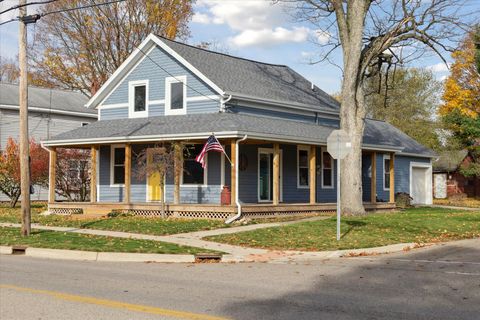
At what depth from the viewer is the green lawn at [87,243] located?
49.8 feet

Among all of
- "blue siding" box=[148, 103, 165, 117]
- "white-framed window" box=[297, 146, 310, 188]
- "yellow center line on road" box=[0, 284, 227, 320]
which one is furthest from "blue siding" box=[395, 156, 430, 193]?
"yellow center line on road" box=[0, 284, 227, 320]

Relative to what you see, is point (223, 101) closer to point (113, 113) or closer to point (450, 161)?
point (113, 113)

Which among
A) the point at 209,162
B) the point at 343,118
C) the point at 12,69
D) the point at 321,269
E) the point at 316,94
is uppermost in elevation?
the point at 12,69

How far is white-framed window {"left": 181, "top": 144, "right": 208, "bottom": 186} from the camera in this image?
25.5 metres

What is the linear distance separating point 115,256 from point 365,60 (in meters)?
13.8

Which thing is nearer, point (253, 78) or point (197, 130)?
point (197, 130)

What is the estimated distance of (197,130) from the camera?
2297cm

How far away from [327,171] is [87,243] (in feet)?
52.1

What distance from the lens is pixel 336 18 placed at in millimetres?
24719

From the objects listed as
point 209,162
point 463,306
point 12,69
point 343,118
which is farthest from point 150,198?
point 12,69

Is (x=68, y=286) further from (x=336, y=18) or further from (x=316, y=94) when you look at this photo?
(x=316, y=94)

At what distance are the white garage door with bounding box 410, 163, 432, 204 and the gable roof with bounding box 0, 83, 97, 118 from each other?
68.4 ft

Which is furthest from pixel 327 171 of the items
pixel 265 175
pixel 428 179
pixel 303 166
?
pixel 428 179

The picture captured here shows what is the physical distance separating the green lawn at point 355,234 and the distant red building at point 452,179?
29.3 meters
